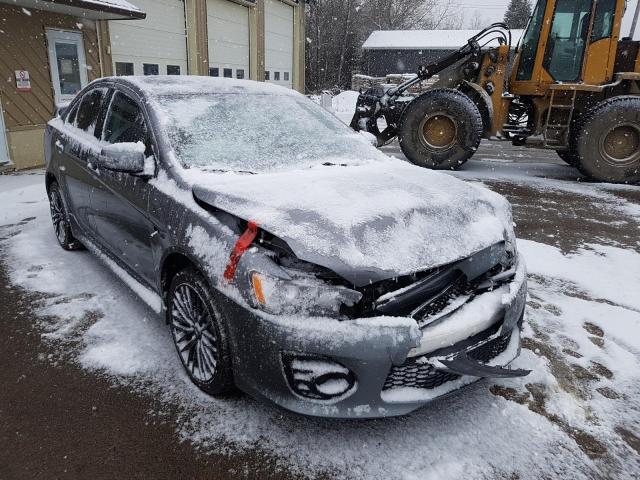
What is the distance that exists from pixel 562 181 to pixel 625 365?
5.94 m

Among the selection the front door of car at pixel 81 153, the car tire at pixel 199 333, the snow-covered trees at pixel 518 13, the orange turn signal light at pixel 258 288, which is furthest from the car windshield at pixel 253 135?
the snow-covered trees at pixel 518 13

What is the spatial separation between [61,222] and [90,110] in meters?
1.20

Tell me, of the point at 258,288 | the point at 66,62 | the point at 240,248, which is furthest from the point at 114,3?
the point at 258,288

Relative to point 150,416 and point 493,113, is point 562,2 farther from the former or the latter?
point 150,416

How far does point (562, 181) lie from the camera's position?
26.2ft

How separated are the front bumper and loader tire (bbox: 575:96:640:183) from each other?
21.4 feet

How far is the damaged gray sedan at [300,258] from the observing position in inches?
77.4

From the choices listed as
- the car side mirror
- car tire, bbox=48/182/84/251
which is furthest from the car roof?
car tire, bbox=48/182/84/251

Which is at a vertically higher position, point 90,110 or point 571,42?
point 571,42

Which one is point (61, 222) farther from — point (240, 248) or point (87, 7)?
point (87, 7)

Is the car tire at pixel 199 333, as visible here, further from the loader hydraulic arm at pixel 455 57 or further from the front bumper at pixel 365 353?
the loader hydraulic arm at pixel 455 57

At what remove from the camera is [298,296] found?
6.46ft

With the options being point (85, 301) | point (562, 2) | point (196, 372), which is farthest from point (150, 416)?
point (562, 2)

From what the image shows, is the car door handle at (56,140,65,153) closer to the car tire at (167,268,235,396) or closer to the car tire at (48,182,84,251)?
the car tire at (48,182,84,251)
